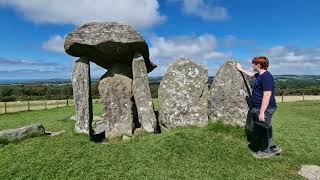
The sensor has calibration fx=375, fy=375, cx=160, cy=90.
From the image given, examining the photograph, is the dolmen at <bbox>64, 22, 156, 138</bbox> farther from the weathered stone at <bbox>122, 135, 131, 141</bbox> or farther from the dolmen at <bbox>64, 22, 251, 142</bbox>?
the weathered stone at <bbox>122, 135, 131, 141</bbox>

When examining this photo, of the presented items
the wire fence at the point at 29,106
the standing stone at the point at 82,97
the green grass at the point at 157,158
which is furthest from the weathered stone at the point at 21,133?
the wire fence at the point at 29,106

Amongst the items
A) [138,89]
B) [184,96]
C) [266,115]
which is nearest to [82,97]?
[138,89]

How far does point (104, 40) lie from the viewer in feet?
47.5

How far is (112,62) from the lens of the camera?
16.7m

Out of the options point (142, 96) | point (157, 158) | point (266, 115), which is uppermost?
point (142, 96)

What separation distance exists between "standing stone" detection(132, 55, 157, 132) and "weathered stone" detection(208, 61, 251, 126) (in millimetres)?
2439

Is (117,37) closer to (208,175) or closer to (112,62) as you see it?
(112,62)

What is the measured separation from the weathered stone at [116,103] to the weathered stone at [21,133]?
9.03 feet

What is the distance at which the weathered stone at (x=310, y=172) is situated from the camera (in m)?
11.0

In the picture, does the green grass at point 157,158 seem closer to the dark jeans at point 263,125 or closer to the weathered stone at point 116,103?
the dark jeans at point 263,125

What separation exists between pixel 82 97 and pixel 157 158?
479 cm

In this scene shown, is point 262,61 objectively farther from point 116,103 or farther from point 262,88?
point 116,103

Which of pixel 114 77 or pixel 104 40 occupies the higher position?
pixel 104 40

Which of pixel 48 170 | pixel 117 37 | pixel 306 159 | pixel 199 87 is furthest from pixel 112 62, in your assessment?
pixel 306 159
